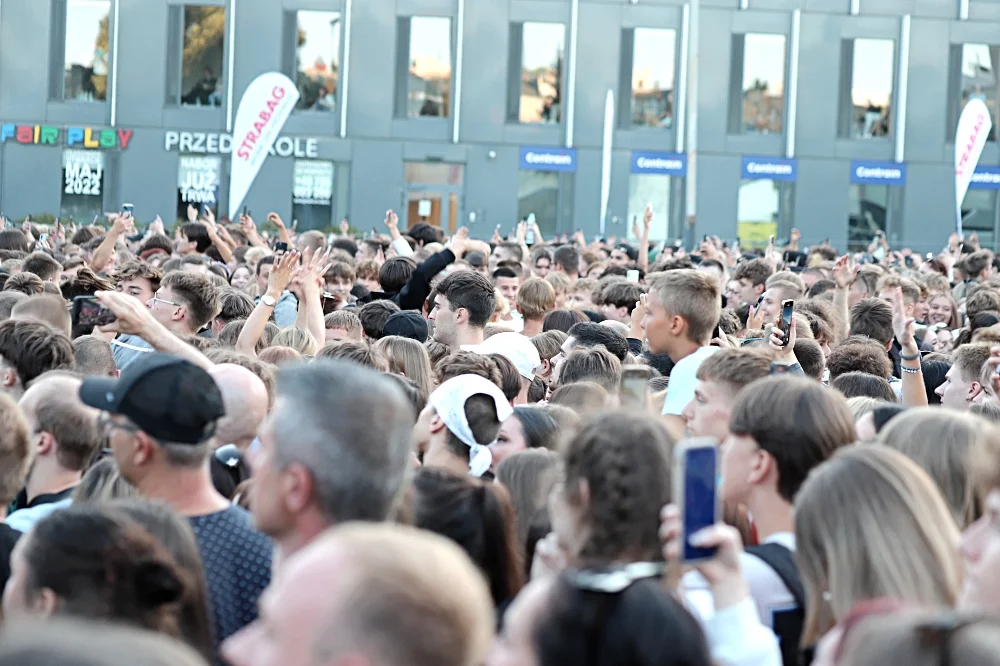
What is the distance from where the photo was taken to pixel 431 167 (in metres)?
41.4

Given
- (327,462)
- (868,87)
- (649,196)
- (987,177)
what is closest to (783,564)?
(327,462)

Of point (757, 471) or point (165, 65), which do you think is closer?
point (757, 471)

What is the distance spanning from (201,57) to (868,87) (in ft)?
66.3

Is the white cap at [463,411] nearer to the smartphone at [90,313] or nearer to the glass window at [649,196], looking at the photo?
the smartphone at [90,313]

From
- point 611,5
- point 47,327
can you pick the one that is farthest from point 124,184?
point 47,327

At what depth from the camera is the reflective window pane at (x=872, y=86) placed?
42.5 metres

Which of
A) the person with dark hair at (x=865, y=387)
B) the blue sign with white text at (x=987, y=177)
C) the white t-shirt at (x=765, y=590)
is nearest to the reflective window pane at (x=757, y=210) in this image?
the blue sign with white text at (x=987, y=177)

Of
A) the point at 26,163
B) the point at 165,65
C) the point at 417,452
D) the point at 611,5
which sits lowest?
the point at 417,452

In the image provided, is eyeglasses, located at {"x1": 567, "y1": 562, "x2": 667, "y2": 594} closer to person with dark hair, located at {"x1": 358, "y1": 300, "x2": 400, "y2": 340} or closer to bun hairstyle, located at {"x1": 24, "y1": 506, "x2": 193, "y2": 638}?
bun hairstyle, located at {"x1": 24, "y1": 506, "x2": 193, "y2": 638}

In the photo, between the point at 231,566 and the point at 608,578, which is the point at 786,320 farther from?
the point at 608,578

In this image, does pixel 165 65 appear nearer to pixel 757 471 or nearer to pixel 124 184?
pixel 124 184

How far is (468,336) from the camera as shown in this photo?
9.52 metres

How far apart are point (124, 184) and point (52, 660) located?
39704 mm

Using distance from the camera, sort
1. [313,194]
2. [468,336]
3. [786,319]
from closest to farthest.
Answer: [786,319], [468,336], [313,194]
